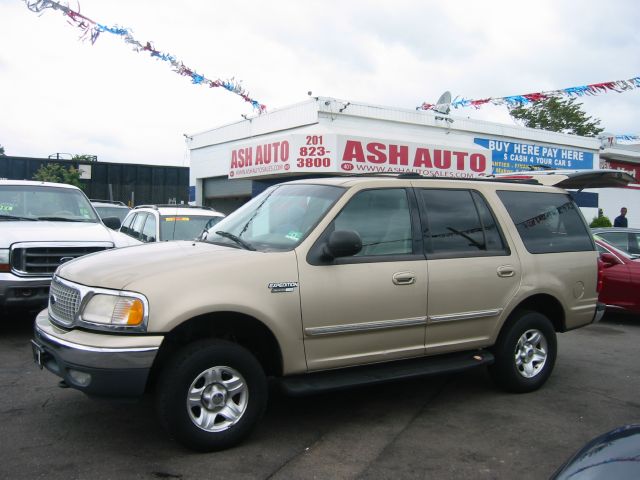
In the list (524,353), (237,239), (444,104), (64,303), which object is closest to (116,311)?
(64,303)

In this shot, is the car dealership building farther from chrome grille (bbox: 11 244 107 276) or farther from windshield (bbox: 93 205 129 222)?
chrome grille (bbox: 11 244 107 276)

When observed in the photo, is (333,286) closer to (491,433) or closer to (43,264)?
(491,433)

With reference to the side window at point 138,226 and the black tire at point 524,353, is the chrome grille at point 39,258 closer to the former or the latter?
the side window at point 138,226

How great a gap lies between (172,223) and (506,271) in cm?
562

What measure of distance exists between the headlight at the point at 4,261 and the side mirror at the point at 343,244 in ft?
14.2

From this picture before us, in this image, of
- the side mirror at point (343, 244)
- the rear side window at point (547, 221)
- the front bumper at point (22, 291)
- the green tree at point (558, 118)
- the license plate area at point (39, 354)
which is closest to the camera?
the license plate area at point (39, 354)

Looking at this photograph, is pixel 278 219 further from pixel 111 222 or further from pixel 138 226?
pixel 138 226

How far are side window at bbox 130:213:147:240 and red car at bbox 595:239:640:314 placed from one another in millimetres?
7228

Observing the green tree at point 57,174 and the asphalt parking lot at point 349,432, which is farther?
the green tree at point 57,174

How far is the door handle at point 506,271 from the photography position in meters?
5.07

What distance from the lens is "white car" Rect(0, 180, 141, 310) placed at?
6.63 m

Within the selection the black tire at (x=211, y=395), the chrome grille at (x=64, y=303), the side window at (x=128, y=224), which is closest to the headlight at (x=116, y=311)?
the chrome grille at (x=64, y=303)

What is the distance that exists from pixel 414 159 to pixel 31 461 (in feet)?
45.6

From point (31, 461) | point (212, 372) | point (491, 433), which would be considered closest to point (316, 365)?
point (212, 372)
